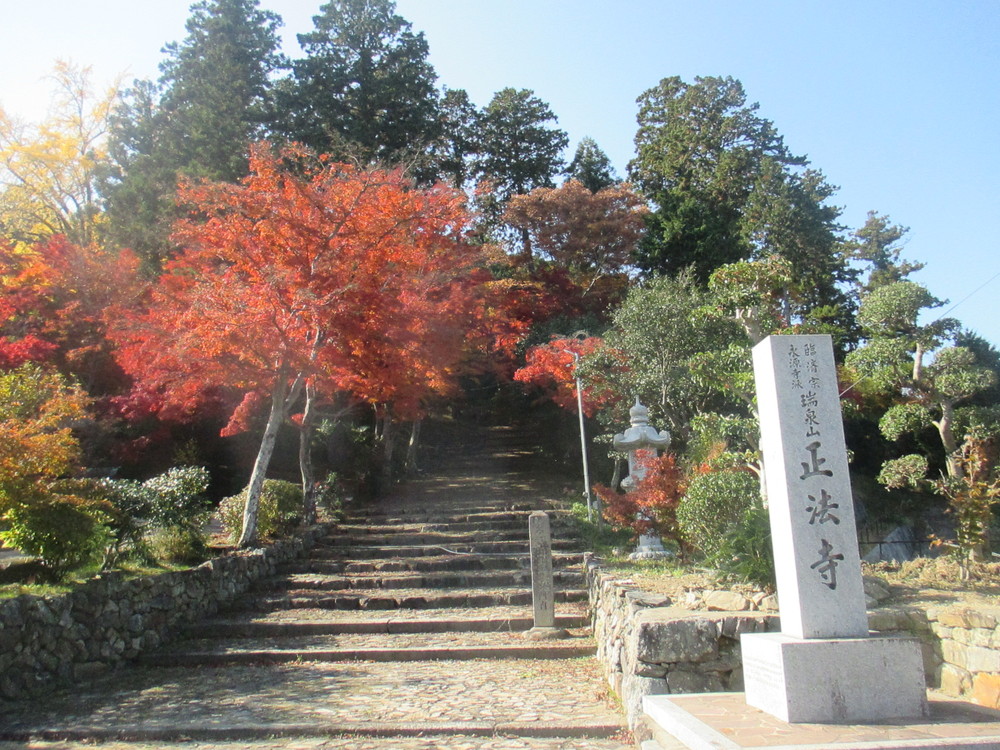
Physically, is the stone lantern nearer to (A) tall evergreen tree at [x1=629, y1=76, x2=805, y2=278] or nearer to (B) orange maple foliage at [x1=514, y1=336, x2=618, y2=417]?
(B) orange maple foliage at [x1=514, y1=336, x2=618, y2=417]

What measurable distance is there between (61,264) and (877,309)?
17.6 m

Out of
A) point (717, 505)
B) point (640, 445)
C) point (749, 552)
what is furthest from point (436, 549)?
point (749, 552)

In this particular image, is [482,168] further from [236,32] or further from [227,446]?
[227,446]

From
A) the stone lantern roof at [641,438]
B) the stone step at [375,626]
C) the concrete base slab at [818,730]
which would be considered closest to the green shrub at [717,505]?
the stone step at [375,626]

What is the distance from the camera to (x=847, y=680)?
4250 millimetres

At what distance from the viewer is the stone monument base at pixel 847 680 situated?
4195 millimetres

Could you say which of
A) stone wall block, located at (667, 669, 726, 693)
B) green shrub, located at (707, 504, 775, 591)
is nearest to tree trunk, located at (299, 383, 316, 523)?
green shrub, located at (707, 504, 775, 591)

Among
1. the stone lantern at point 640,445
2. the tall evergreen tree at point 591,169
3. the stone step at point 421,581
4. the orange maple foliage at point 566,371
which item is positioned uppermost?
the tall evergreen tree at point 591,169

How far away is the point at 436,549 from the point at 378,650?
159 inches

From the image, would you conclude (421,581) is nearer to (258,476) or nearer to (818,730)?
(258,476)

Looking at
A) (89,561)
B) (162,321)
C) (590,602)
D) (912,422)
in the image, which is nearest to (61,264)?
(162,321)

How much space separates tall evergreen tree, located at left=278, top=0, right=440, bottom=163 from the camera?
2262 cm

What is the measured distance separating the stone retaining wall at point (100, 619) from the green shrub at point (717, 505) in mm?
6662

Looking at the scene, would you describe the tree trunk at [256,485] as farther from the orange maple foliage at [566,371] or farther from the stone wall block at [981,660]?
the stone wall block at [981,660]
